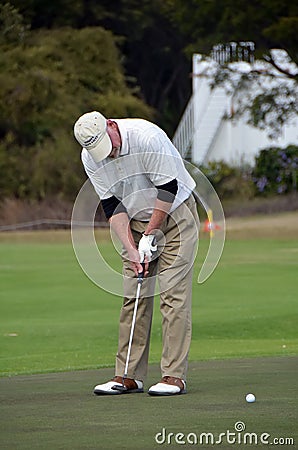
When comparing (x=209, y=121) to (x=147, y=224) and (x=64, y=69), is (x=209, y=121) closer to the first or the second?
(x=64, y=69)

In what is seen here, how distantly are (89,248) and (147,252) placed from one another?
0.66 meters

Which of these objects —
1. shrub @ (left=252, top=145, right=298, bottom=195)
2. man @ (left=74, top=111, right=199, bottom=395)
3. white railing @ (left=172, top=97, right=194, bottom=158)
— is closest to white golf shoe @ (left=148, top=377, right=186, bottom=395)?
man @ (left=74, top=111, right=199, bottom=395)

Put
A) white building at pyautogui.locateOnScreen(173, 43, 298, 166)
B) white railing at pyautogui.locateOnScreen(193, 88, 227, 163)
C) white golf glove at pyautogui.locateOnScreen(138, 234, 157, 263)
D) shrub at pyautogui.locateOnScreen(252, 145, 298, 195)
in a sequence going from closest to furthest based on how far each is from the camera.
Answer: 1. white golf glove at pyautogui.locateOnScreen(138, 234, 157, 263)
2. shrub at pyautogui.locateOnScreen(252, 145, 298, 195)
3. white building at pyautogui.locateOnScreen(173, 43, 298, 166)
4. white railing at pyautogui.locateOnScreen(193, 88, 227, 163)

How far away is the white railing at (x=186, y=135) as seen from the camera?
4184 centimetres

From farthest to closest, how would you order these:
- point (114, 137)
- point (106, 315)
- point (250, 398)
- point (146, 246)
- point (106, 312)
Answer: point (106, 312)
point (106, 315)
point (146, 246)
point (114, 137)
point (250, 398)

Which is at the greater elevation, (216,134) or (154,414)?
(216,134)

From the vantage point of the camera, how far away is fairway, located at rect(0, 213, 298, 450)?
575cm

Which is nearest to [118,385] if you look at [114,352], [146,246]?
[146,246]

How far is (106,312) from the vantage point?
15719 mm

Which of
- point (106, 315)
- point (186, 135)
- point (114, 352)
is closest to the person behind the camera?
point (114, 352)

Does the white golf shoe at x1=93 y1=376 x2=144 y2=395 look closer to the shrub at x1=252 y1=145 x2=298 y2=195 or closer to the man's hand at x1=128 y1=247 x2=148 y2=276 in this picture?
the man's hand at x1=128 y1=247 x2=148 y2=276

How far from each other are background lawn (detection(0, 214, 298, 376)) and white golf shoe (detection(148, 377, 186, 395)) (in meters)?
2.50

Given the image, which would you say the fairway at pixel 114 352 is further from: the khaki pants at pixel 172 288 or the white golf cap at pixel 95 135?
the white golf cap at pixel 95 135

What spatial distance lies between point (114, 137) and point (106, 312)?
343 inches
